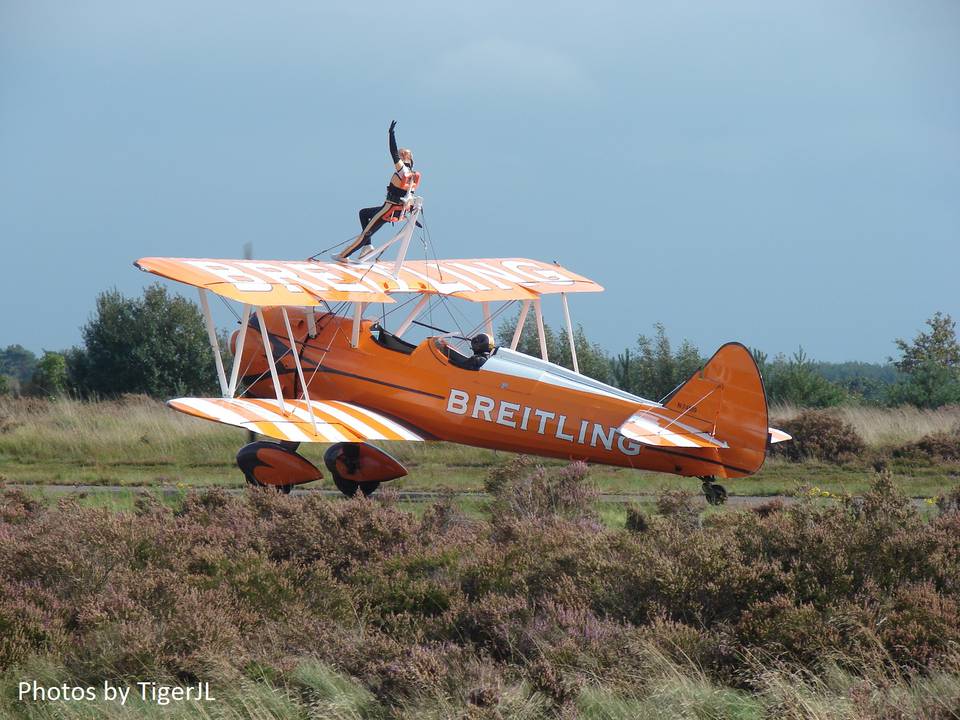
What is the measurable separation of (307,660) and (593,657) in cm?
156

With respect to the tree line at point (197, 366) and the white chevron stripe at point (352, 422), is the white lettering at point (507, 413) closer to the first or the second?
the white chevron stripe at point (352, 422)

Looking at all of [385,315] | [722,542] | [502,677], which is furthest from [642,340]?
[502,677]

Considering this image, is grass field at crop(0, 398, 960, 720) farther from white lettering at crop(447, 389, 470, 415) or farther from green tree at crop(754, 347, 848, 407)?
green tree at crop(754, 347, 848, 407)

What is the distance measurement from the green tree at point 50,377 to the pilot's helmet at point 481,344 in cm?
1881

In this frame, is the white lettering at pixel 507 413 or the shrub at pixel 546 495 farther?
the white lettering at pixel 507 413

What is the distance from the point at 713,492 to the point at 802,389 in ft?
40.6

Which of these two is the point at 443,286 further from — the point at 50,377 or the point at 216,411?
the point at 50,377

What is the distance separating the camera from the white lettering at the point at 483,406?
12.7m

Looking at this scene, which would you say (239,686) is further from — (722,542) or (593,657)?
(722,542)

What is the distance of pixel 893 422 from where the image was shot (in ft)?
61.6

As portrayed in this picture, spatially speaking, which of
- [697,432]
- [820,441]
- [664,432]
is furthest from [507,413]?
[820,441]

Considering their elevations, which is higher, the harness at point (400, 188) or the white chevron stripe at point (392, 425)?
the harness at point (400, 188)

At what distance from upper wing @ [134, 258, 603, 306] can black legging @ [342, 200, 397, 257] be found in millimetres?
267

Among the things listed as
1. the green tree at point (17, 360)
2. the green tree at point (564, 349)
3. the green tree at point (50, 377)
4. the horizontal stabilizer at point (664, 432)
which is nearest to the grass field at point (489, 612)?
the horizontal stabilizer at point (664, 432)
